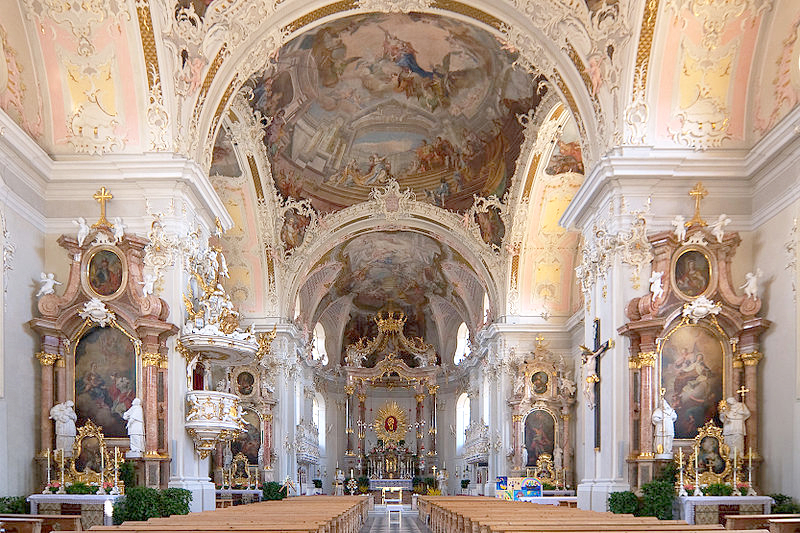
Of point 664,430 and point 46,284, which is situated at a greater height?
point 46,284

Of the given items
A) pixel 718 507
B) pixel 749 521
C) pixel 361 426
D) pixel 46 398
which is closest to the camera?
pixel 749 521

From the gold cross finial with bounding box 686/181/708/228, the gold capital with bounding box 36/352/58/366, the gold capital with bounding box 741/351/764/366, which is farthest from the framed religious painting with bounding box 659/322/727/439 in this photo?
the gold capital with bounding box 36/352/58/366

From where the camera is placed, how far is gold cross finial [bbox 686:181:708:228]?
15711 mm

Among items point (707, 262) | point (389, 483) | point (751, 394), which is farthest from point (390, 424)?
point (751, 394)

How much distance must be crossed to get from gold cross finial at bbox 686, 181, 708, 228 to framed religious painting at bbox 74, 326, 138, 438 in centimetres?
985

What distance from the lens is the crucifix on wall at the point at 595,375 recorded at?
16953 millimetres

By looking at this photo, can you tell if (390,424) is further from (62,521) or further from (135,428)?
(62,521)

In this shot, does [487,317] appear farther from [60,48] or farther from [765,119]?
[60,48]

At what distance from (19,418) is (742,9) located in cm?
1365

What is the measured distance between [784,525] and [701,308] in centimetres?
483

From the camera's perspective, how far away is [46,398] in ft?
50.3

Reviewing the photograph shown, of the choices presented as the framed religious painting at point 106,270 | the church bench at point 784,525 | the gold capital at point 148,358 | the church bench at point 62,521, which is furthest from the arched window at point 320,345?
the church bench at point 784,525

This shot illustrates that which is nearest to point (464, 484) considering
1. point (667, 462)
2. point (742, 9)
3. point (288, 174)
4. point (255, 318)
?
point (255, 318)

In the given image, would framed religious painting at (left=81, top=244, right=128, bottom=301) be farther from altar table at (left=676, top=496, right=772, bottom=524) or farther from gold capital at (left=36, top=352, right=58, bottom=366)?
altar table at (left=676, top=496, right=772, bottom=524)
